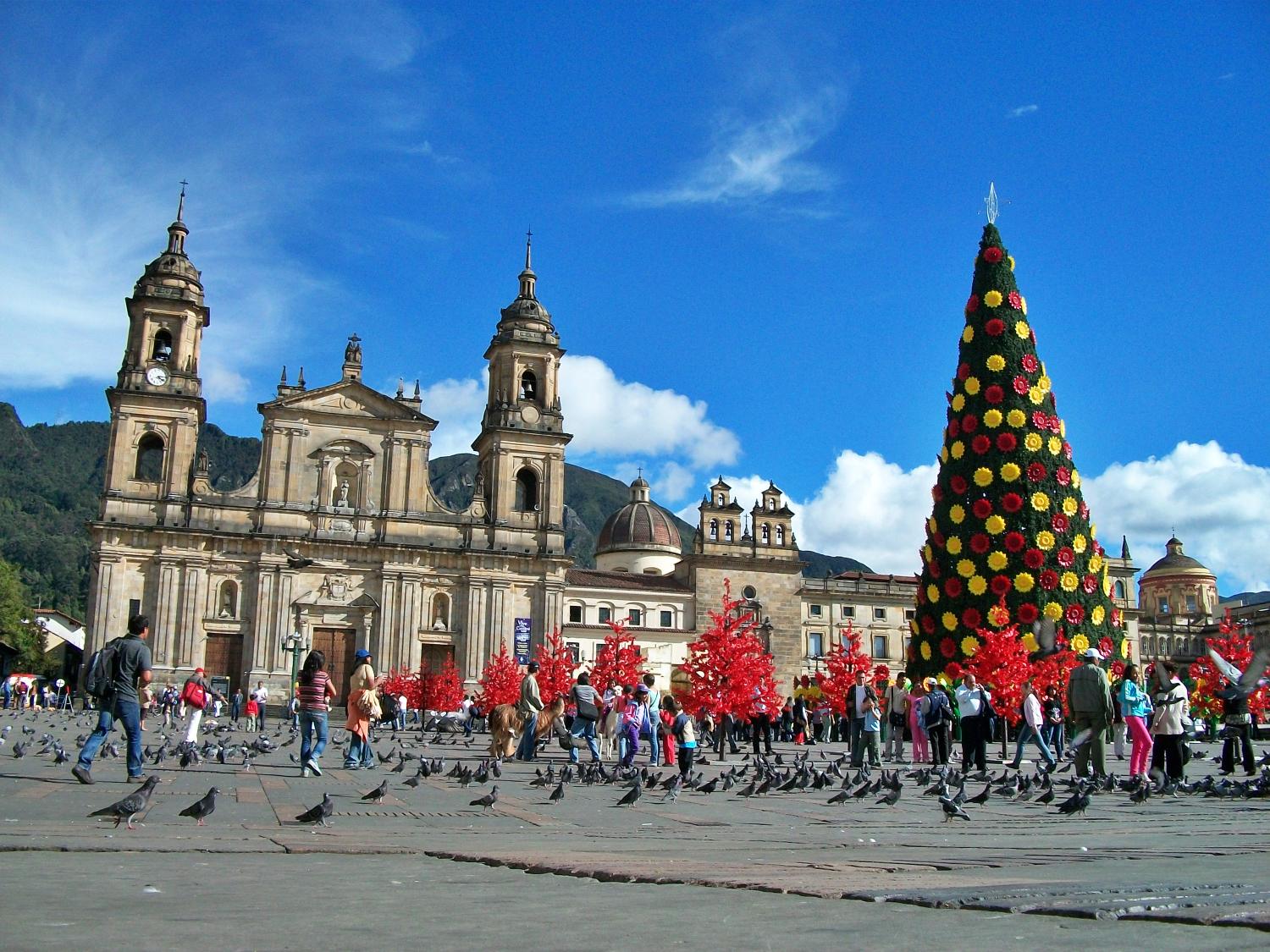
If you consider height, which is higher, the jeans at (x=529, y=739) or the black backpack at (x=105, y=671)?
the black backpack at (x=105, y=671)

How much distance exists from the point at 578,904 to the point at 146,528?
160 ft

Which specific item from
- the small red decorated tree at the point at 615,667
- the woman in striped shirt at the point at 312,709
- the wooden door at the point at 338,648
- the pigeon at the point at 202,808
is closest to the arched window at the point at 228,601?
the wooden door at the point at 338,648

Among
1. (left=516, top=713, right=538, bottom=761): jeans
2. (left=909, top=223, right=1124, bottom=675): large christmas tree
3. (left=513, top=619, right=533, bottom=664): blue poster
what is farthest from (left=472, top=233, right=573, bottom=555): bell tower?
(left=516, top=713, right=538, bottom=761): jeans

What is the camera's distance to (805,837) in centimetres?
800

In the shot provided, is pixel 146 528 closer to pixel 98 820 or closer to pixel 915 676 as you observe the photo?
pixel 915 676

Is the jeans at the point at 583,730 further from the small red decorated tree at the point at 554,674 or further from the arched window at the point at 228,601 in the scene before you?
the arched window at the point at 228,601

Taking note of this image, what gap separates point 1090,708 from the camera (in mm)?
13398

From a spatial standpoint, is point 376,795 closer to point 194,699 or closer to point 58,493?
point 194,699

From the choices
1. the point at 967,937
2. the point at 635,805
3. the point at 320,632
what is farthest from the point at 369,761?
the point at 320,632

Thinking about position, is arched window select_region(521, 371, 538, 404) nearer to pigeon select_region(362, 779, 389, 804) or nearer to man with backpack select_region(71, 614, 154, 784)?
man with backpack select_region(71, 614, 154, 784)

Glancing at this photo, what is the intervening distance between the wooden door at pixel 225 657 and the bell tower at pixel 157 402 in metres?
5.48

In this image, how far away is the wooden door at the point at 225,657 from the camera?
48.4 metres

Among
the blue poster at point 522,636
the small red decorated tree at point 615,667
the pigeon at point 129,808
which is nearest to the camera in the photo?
the pigeon at point 129,808

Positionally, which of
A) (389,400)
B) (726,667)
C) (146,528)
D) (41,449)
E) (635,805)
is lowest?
(635,805)
